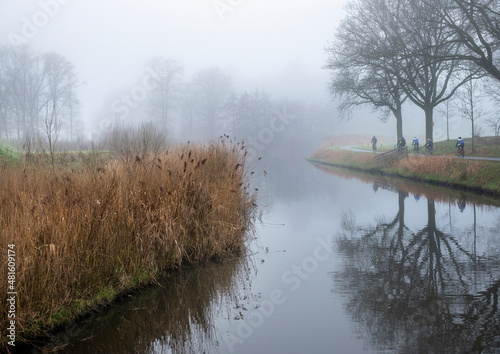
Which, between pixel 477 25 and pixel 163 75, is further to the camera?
pixel 163 75

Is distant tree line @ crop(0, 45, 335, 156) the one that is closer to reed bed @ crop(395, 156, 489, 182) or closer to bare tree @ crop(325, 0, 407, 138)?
bare tree @ crop(325, 0, 407, 138)

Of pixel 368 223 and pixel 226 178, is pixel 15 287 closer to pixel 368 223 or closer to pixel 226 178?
pixel 226 178

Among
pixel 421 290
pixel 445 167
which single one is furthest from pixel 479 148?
pixel 421 290

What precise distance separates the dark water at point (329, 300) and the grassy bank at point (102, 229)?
39 centimetres

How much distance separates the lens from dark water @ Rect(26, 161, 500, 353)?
16.5ft

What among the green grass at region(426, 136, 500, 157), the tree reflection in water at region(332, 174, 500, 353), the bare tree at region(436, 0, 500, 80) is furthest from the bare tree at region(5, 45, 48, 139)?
the tree reflection in water at region(332, 174, 500, 353)

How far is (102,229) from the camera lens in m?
6.10

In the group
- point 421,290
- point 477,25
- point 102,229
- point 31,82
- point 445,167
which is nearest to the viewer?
point 102,229

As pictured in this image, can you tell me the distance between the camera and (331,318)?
570 centimetres

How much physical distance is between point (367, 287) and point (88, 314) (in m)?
4.21

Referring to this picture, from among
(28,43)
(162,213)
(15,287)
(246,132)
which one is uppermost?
(28,43)

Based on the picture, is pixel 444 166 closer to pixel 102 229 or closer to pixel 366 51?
pixel 366 51

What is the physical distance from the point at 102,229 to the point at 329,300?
3.56 metres

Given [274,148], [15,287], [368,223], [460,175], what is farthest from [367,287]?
[274,148]
